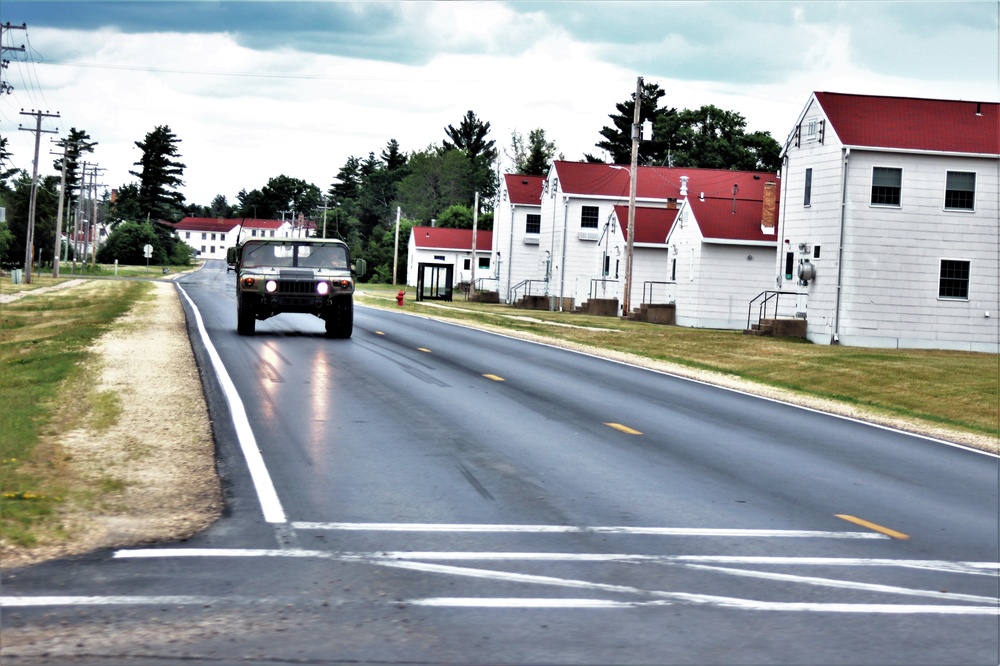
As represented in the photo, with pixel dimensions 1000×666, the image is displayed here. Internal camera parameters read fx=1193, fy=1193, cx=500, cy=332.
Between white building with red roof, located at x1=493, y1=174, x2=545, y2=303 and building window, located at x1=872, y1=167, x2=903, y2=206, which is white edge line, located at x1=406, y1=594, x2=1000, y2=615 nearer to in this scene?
building window, located at x1=872, y1=167, x2=903, y2=206

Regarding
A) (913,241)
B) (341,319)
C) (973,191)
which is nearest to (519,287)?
(913,241)

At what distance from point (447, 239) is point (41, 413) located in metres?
91.1

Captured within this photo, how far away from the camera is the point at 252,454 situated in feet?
36.5

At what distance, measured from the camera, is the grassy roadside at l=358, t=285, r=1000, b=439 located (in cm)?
1948

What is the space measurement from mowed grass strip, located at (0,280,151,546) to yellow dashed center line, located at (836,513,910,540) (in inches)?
227

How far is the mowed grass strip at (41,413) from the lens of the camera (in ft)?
27.3

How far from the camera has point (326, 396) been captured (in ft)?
51.3

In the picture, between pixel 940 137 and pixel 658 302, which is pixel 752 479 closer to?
pixel 940 137

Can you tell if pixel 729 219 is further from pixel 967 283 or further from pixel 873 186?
pixel 967 283

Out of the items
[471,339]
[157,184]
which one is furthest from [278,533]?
[157,184]

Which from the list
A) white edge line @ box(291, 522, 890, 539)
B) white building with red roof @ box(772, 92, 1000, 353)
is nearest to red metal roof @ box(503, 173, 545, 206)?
A: white building with red roof @ box(772, 92, 1000, 353)

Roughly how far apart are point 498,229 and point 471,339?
51488 mm

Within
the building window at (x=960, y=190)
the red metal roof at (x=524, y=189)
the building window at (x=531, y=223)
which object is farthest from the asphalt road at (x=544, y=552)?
the red metal roof at (x=524, y=189)

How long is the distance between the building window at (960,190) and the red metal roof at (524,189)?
3982 centimetres
